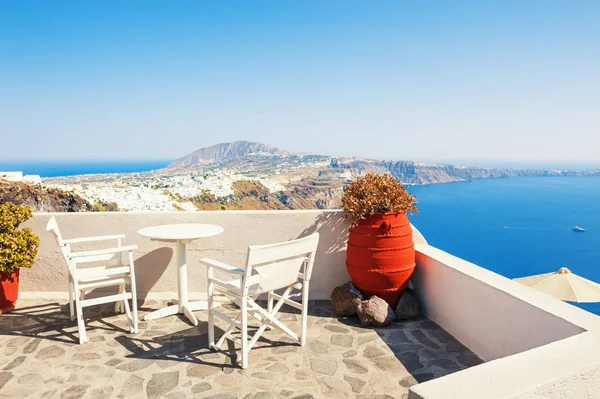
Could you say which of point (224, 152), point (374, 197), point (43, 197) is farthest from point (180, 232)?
point (224, 152)

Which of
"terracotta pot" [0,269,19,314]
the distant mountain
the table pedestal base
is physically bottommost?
the table pedestal base

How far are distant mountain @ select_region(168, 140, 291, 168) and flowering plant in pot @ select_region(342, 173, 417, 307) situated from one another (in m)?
131

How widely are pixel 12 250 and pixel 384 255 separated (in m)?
3.52

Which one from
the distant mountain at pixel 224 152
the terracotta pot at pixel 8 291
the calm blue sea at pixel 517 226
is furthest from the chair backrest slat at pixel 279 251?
the distant mountain at pixel 224 152

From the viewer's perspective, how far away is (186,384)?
8.29 ft

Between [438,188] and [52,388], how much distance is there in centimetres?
12577

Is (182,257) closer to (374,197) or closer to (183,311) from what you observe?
(183,311)

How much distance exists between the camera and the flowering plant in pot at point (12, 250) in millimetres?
3680

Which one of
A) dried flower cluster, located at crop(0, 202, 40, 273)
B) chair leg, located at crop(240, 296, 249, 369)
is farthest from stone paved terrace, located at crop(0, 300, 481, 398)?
dried flower cluster, located at crop(0, 202, 40, 273)

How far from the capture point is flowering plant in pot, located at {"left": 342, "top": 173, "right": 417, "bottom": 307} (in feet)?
11.8

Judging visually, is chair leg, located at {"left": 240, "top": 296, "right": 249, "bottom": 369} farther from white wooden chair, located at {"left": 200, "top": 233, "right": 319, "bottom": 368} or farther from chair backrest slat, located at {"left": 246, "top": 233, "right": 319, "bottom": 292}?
chair backrest slat, located at {"left": 246, "top": 233, "right": 319, "bottom": 292}

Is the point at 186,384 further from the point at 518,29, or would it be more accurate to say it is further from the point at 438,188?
the point at 438,188

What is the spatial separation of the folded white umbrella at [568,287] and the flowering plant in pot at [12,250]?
627 centimetres

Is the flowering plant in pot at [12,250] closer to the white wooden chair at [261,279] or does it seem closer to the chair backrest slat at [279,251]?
the white wooden chair at [261,279]
